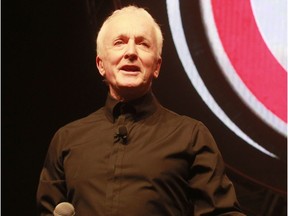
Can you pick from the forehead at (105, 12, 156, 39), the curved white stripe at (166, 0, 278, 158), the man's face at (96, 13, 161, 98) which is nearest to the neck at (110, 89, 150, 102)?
the man's face at (96, 13, 161, 98)

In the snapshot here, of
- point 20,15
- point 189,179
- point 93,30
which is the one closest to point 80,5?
point 93,30

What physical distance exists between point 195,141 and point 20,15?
89 cm

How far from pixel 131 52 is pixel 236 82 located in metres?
0.51

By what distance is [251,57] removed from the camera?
1.63 metres

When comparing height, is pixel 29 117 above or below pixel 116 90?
below

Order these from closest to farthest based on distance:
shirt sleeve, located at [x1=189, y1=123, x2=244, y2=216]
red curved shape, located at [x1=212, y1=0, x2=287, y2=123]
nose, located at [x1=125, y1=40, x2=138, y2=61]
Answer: shirt sleeve, located at [x1=189, y1=123, x2=244, y2=216] < nose, located at [x1=125, y1=40, x2=138, y2=61] < red curved shape, located at [x1=212, y1=0, x2=287, y2=123]

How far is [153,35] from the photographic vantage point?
1306 millimetres

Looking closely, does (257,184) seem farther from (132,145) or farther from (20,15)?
(20,15)

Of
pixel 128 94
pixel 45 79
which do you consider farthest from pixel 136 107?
pixel 45 79

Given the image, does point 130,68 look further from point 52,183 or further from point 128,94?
point 52,183

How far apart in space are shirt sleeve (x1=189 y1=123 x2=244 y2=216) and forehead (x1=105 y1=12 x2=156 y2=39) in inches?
10.8

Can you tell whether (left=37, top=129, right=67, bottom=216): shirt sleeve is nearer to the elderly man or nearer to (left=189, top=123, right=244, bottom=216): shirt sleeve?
the elderly man

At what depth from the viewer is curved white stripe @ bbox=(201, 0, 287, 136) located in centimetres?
163

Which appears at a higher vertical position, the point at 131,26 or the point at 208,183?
the point at 131,26
